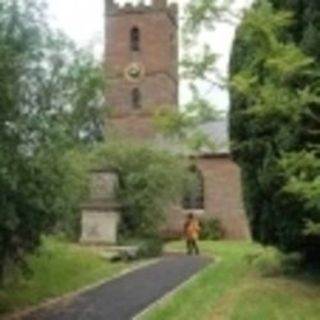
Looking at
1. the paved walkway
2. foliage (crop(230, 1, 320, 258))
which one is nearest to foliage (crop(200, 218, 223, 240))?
the paved walkway

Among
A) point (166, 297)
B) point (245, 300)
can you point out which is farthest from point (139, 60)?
point (245, 300)

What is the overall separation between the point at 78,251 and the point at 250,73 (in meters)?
20.5

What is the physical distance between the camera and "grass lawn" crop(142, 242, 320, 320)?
1800 centimetres

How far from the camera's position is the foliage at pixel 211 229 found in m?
55.2

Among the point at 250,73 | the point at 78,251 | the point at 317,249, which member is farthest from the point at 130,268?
the point at 250,73

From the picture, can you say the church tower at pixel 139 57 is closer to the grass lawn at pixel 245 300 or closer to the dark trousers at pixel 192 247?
the dark trousers at pixel 192 247

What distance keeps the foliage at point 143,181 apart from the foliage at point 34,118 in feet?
57.8

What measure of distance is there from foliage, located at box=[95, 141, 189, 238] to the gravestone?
1009 mm

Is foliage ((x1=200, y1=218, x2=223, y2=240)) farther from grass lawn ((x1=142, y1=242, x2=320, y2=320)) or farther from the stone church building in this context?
grass lawn ((x1=142, y1=242, x2=320, y2=320))

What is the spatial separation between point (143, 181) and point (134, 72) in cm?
2913

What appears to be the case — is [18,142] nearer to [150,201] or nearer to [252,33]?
[252,33]

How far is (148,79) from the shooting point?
69.8 meters

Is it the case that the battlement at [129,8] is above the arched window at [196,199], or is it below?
above

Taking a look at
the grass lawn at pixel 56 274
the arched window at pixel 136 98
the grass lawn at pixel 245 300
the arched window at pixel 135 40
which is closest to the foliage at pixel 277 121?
the grass lawn at pixel 245 300
